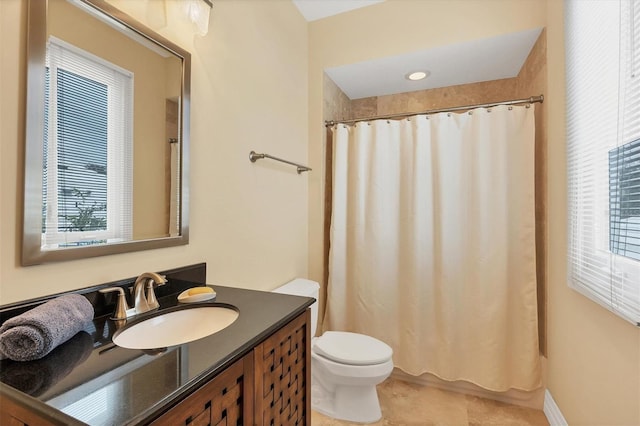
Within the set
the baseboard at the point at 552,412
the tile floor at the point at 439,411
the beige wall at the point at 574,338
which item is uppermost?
the beige wall at the point at 574,338

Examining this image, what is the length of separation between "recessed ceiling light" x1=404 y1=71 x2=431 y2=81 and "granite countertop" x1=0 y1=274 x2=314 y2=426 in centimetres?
224

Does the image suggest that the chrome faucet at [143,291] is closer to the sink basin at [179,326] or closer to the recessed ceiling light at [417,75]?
the sink basin at [179,326]

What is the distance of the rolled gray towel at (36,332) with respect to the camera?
615 mm

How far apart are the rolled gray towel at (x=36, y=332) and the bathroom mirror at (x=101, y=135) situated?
0.61ft

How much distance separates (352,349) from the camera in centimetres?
171

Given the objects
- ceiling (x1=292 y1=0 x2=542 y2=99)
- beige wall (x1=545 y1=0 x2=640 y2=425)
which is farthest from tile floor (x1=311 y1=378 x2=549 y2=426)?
ceiling (x1=292 y1=0 x2=542 y2=99)

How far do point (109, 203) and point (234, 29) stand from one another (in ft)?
3.56

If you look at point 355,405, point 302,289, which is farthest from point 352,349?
point 302,289

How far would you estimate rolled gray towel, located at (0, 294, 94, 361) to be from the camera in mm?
615

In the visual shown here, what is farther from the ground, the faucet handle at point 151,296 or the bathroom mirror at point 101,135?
the bathroom mirror at point 101,135

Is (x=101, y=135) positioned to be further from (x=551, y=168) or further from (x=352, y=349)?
(x=551, y=168)

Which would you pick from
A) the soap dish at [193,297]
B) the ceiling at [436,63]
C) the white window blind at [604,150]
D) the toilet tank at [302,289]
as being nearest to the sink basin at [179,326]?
the soap dish at [193,297]

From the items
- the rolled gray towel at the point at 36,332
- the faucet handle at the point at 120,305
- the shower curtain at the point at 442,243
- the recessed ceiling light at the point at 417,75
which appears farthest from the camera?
the recessed ceiling light at the point at 417,75

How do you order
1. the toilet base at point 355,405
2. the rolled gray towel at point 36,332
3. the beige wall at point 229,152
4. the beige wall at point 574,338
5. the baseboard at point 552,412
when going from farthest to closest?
the toilet base at point 355,405 < the baseboard at point 552,412 < the beige wall at point 574,338 < the beige wall at point 229,152 < the rolled gray towel at point 36,332
